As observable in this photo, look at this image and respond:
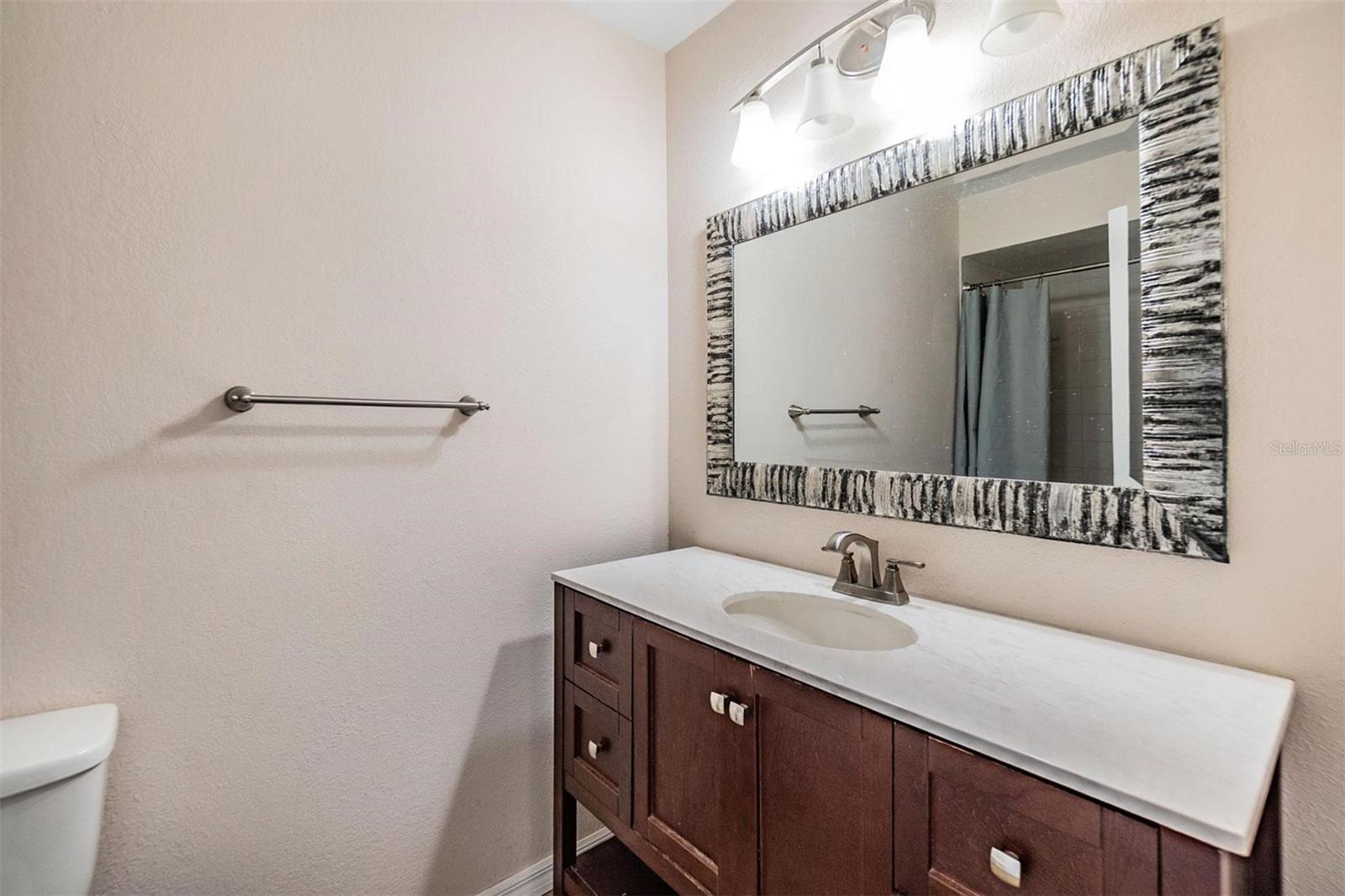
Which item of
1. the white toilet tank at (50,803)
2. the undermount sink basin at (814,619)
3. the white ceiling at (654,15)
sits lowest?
the white toilet tank at (50,803)

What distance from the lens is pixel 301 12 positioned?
1229mm

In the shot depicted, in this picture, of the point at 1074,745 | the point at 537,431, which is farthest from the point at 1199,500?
the point at 537,431

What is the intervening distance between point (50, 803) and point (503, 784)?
887mm

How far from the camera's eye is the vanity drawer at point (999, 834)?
61 cm

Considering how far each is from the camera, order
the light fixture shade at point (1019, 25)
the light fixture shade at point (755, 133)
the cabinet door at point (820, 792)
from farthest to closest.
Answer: the light fixture shade at point (755, 133)
the light fixture shade at point (1019, 25)
the cabinet door at point (820, 792)

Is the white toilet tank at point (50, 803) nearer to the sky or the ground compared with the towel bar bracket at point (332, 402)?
nearer to the ground

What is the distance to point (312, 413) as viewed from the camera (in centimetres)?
125

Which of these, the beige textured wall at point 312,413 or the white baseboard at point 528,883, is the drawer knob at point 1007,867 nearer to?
the beige textured wall at point 312,413

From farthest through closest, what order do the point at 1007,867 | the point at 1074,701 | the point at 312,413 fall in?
the point at 312,413 → the point at 1074,701 → the point at 1007,867

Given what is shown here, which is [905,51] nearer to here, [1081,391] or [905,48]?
[905,48]

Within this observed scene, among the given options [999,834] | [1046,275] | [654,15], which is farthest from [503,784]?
[654,15]

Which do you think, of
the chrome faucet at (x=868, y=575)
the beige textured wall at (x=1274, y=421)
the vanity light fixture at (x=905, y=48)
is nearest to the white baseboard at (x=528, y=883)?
the chrome faucet at (x=868, y=575)

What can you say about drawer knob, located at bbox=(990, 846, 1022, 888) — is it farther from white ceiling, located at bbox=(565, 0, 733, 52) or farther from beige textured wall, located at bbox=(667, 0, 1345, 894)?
white ceiling, located at bbox=(565, 0, 733, 52)

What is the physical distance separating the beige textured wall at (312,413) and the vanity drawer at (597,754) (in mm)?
239
